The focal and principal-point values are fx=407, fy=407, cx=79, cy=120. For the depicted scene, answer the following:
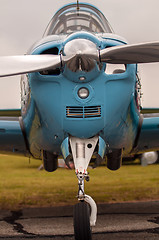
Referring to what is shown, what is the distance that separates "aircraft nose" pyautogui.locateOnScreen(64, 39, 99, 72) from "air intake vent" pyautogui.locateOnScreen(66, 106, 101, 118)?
515 millimetres

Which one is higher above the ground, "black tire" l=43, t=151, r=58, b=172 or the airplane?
the airplane

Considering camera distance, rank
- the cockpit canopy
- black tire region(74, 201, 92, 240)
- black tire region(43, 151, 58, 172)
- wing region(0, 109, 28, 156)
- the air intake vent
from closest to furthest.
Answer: the air intake vent → black tire region(74, 201, 92, 240) → the cockpit canopy → black tire region(43, 151, 58, 172) → wing region(0, 109, 28, 156)

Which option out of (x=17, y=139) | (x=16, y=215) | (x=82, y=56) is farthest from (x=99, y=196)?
(x=82, y=56)

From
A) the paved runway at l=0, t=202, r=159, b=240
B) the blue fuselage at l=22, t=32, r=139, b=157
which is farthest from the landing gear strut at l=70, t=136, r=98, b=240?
the paved runway at l=0, t=202, r=159, b=240

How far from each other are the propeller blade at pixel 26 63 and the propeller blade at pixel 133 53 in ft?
2.09

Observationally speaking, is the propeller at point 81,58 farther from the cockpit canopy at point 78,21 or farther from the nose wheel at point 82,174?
the cockpit canopy at point 78,21

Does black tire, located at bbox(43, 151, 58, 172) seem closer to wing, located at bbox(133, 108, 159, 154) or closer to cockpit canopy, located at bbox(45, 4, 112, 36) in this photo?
wing, located at bbox(133, 108, 159, 154)

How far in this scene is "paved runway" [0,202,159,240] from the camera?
629 cm

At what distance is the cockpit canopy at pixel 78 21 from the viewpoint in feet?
22.6

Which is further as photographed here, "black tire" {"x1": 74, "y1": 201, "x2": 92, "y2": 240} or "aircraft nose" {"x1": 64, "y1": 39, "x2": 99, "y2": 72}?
"black tire" {"x1": 74, "y1": 201, "x2": 92, "y2": 240}

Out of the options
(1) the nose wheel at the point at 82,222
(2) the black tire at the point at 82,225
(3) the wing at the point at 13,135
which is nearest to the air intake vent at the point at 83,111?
(1) the nose wheel at the point at 82,222

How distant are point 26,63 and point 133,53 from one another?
4.55 ft

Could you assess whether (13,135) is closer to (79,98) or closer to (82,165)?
(82,165)

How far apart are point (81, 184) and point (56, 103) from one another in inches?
46.3
